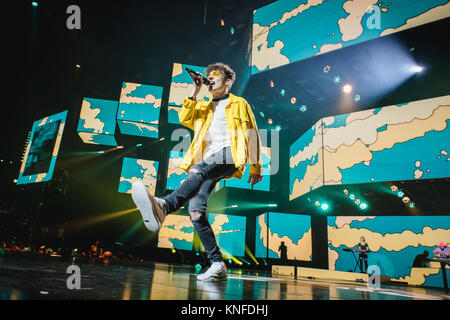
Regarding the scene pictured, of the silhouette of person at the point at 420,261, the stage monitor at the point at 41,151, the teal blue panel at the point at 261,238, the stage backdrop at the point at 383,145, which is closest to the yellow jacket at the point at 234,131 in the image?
the stage backdrop at the point at 383,145

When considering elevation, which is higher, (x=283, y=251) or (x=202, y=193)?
(x=202, y=193)

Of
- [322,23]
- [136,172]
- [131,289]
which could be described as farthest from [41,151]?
[131,289]

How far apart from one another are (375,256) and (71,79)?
1318 centimetres

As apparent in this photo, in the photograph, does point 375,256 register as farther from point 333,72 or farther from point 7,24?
point 7,24

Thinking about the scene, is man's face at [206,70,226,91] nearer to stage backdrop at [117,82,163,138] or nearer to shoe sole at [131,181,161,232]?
shoe sole at [131,181,161,232]

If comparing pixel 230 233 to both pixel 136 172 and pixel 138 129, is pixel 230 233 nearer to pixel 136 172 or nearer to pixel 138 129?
pixel 136 172

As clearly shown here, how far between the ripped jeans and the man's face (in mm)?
695

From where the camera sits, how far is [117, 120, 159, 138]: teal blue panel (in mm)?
10781

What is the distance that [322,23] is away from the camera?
6.65 meters

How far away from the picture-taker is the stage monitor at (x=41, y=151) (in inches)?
381

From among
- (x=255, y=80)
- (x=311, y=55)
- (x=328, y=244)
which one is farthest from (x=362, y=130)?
(x=328, y=244)

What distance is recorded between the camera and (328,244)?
1080cm

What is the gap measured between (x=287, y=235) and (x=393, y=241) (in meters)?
3.83

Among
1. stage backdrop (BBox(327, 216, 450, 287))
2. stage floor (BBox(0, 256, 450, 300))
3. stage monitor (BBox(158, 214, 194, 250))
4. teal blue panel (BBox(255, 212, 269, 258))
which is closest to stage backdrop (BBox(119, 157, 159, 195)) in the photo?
stage monitor (BBox(158, 214, 194, 250))
